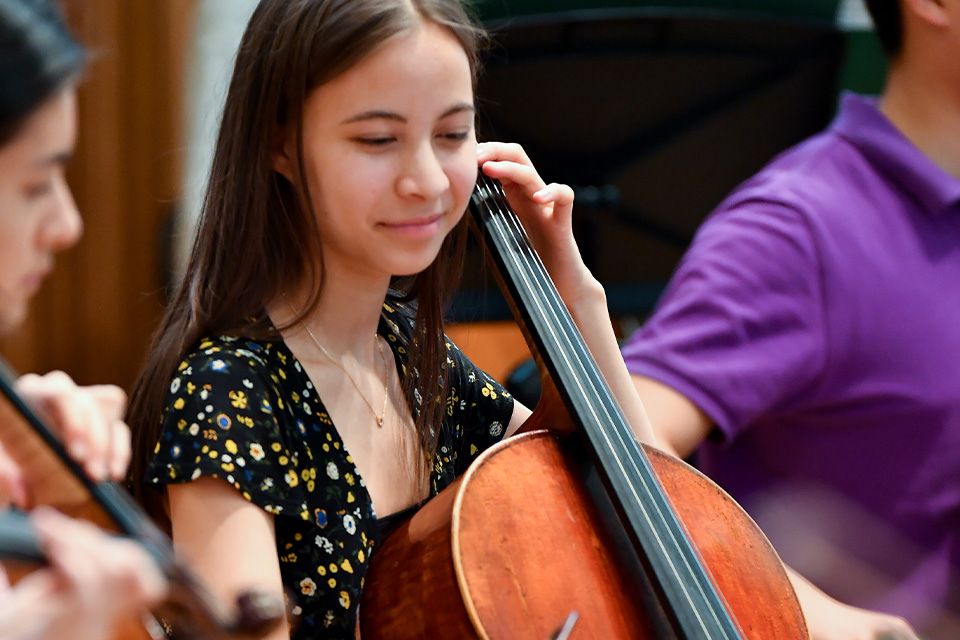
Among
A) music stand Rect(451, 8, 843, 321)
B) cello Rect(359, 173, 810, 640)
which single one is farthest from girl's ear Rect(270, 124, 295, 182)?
music stand Rect(451, 8, 843, 321)

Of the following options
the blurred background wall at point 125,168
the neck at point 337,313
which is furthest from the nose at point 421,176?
the blurred background wall at point 125,168

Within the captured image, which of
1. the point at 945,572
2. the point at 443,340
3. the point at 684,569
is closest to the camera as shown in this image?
the point at 684,569

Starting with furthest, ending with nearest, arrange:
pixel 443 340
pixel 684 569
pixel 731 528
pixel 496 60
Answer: pixel 496 60 → pixel 443 340 → pixel 731 528 → pixel 684 569

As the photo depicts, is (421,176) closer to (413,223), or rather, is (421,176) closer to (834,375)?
(413,223)

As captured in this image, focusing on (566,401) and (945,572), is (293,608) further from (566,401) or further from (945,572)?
(945,572)

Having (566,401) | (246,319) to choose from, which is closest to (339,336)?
(246,319)

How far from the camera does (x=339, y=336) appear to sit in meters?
1.04

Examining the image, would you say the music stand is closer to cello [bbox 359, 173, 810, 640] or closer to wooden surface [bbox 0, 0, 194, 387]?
cello [bbox 359, 173, 810, 640]

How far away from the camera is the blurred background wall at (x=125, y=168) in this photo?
2748 millimetres

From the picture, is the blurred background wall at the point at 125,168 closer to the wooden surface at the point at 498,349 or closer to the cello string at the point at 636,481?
the wooden surface at the point at 498,349

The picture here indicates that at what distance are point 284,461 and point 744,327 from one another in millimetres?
605

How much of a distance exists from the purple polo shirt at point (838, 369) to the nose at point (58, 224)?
29.6 inches

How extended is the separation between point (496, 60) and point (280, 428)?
3.16 ft

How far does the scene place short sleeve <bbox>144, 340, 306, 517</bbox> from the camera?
0.86 m
